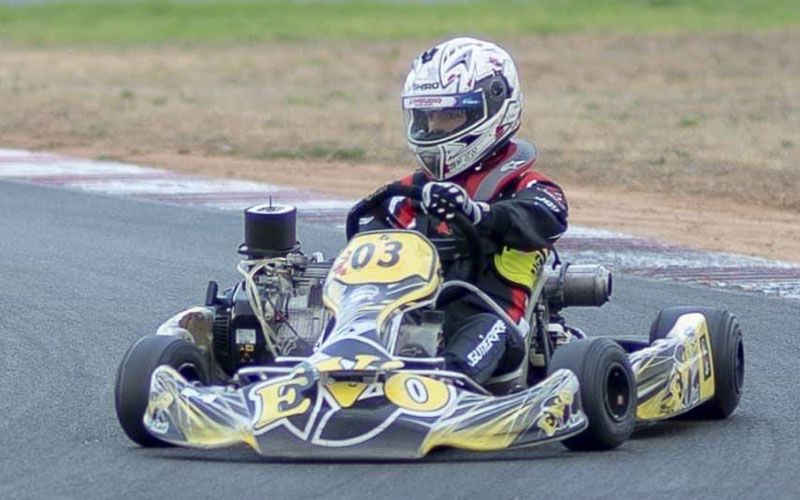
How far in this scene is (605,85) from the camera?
22438 mm

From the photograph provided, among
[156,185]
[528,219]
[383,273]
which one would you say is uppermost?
[528,219]

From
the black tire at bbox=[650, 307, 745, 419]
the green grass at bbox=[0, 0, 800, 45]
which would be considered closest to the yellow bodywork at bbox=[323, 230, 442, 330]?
the black tire at bbox=[650, 307, 745, 419]

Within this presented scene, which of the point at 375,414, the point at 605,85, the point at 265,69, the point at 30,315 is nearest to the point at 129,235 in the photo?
the point at 30,315

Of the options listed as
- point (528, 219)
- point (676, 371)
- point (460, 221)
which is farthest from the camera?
point (676, 371)

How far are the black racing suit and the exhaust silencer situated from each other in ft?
0.66

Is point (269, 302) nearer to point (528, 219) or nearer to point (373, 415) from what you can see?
point (528, 219)

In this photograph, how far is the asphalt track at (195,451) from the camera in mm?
5230

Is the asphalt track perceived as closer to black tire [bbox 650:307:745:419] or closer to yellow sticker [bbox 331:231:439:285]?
black tire [bbox 650:307:745:419]

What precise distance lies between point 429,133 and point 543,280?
66cm

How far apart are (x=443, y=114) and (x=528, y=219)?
0.51 meters

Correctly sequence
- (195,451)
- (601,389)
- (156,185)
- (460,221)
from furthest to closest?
(156,185), (460,221), (195,451), (601,389)

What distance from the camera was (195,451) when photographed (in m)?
5.76

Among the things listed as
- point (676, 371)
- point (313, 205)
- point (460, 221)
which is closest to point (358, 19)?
point (313, 205)

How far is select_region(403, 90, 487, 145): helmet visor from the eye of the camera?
631 cm
